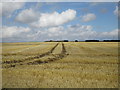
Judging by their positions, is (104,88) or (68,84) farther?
(68,84)


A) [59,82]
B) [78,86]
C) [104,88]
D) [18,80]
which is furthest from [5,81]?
[104,88]

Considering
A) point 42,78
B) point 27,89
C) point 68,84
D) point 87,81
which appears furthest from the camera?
point 42,78

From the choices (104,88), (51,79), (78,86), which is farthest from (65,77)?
(104,88)

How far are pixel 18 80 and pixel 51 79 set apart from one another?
8.93 ft

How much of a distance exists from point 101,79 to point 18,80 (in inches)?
273

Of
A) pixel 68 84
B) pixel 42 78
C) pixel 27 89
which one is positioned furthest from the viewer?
pixel 42 78

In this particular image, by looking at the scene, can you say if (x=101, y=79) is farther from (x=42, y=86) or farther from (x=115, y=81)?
(x=42, y=86)

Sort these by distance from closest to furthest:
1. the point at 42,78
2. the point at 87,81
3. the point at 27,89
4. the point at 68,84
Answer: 1. the point at 27,89
2. the point at 68,84
3. the point at 87,81
4. the point at 42,78

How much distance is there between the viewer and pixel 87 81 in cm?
1266

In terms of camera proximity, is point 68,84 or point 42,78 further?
point 42,78

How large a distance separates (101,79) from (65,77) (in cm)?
307

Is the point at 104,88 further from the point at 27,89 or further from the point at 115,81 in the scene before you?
the point at 27,89

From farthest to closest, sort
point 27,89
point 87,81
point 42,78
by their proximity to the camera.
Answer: point 42,78 < point 87,81 < point 27,89

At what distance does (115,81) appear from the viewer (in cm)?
1280
